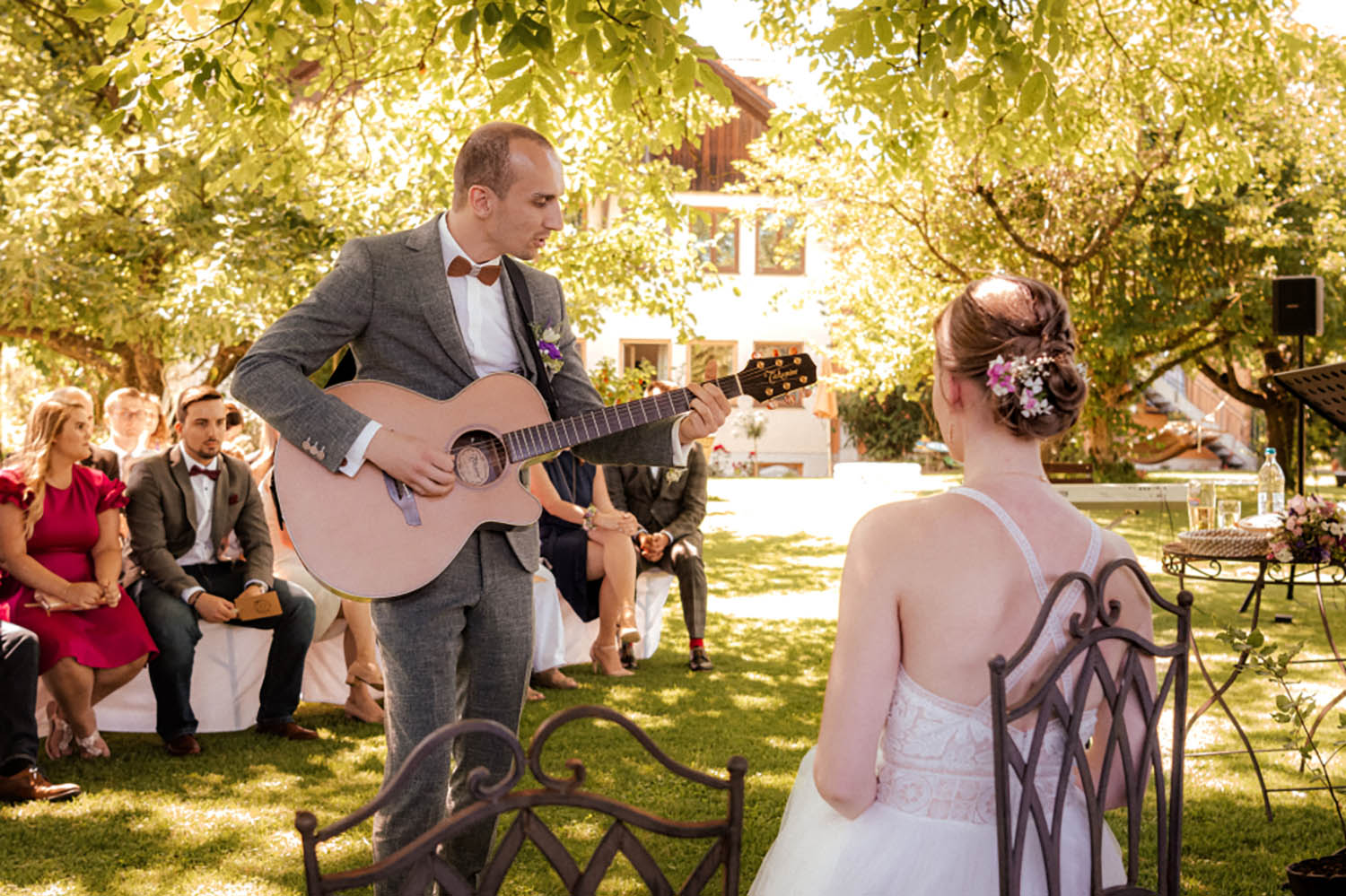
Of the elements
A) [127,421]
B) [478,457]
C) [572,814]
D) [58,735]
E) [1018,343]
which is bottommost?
[572,814]

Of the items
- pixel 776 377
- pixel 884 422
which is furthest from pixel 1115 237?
pixel 776 377

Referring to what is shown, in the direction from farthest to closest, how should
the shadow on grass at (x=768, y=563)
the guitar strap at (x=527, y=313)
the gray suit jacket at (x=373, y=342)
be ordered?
the shadow on grass at (x=768, y=563) < the guitar strap at (x=527, y=313) < the gray suit jacket at (x=373, y=342)

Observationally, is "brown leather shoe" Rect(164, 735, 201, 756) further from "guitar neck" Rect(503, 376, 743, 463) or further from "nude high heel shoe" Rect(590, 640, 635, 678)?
"guitar neck" Rect(503, 376, 743, 463)

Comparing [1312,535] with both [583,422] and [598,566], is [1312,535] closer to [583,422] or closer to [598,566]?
[583,422]

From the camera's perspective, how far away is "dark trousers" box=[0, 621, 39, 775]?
4.99 meters

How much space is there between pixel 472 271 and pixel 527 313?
186mm

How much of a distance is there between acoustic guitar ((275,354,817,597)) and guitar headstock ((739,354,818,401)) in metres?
0.25

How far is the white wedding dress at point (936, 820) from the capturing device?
6.64 ft

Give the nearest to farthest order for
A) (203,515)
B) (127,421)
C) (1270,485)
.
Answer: (203,515)
(1270,485)
(127,421)

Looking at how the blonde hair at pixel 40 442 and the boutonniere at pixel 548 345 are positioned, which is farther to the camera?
the blonde hair at pixel 40 442

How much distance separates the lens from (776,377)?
341 cm

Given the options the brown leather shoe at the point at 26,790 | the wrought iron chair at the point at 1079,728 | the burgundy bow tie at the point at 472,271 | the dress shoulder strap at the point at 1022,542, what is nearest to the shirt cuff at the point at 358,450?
the burgundy bow tie at the point at 472,271

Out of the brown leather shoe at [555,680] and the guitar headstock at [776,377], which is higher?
the guitar headstock at [776,377]

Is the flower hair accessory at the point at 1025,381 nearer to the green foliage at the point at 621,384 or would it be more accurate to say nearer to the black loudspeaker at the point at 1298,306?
the black loudspeaker at the point at 1298,306
